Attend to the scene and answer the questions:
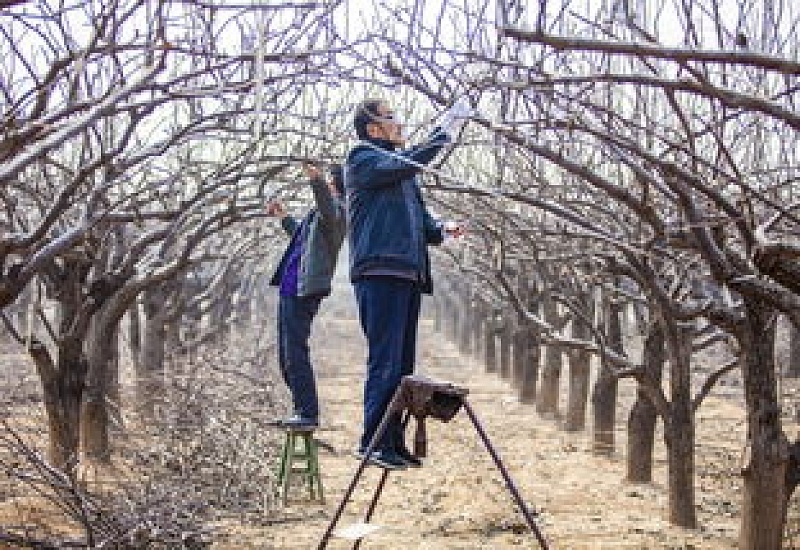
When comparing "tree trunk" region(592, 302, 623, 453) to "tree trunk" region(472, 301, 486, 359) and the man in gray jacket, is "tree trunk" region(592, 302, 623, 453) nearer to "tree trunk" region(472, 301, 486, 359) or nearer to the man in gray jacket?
the man in gray jacket

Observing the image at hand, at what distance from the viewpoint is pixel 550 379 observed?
17.3 meters

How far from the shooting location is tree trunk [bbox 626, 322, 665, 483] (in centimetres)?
1034

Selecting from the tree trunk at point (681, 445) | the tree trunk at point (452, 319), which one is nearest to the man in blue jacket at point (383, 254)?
the tree trunk at point (681, 445)

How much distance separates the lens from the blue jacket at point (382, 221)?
4965 mm

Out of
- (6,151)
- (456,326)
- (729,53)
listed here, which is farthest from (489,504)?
(456,326)

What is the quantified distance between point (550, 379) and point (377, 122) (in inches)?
495

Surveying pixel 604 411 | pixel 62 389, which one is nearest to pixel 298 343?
pixel 62 389

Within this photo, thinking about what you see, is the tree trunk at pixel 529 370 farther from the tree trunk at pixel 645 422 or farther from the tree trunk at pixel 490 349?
the tree trunk at pixel 645 422

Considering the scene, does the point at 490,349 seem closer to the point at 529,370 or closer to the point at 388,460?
the point at 529,370

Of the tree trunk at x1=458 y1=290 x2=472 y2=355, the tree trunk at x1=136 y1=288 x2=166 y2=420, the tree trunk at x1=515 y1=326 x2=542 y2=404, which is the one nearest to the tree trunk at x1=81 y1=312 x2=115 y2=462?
the tree trunk at x1=136 y1=288 x2=166 y2=420

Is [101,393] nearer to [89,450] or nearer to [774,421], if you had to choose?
[89,450]

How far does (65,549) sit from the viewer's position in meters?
5.12

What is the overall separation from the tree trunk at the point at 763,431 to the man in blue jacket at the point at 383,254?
214 cm

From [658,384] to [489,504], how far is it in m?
1.64
